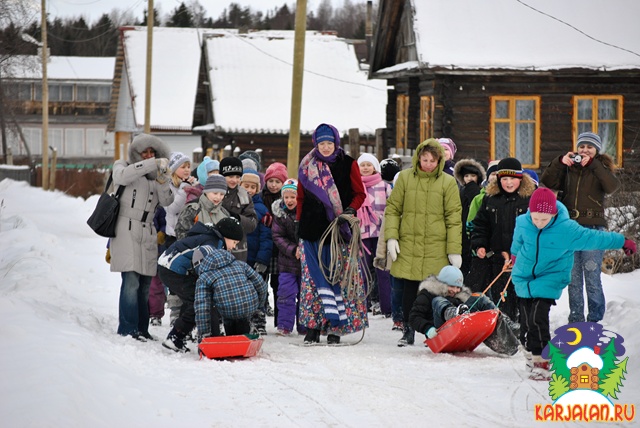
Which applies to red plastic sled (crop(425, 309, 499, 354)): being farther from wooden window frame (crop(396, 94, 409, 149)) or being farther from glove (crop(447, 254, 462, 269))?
wooden window frame (crop(396, 94, 409, 149))

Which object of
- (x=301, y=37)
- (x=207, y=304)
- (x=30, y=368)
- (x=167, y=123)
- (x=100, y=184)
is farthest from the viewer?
(x=167, y=123)

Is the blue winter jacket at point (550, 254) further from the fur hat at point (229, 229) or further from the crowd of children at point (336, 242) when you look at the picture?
the fur hat at point (229, 229)

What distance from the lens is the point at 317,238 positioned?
30.1 feet

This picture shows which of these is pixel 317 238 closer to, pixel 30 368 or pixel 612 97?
pixel 30 368

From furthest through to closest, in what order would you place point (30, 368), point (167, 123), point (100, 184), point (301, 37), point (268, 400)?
point (167, 123) → point (100, 184) → point (301, 37) → point (268, 400) → point (30, 368)

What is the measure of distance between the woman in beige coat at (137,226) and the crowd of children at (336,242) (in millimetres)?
23

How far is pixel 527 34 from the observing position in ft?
73.0

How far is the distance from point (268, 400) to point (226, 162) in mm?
3600

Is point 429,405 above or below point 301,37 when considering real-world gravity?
below

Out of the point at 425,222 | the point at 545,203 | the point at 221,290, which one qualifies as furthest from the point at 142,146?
the point at 545,203

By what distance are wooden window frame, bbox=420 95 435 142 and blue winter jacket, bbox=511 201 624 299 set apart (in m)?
14.9

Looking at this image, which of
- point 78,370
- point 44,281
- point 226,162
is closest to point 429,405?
point 78,370

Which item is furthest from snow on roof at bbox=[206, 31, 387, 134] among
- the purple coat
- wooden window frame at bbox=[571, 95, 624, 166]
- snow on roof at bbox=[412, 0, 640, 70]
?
the purple coat

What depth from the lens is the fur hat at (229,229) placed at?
8.36 m
